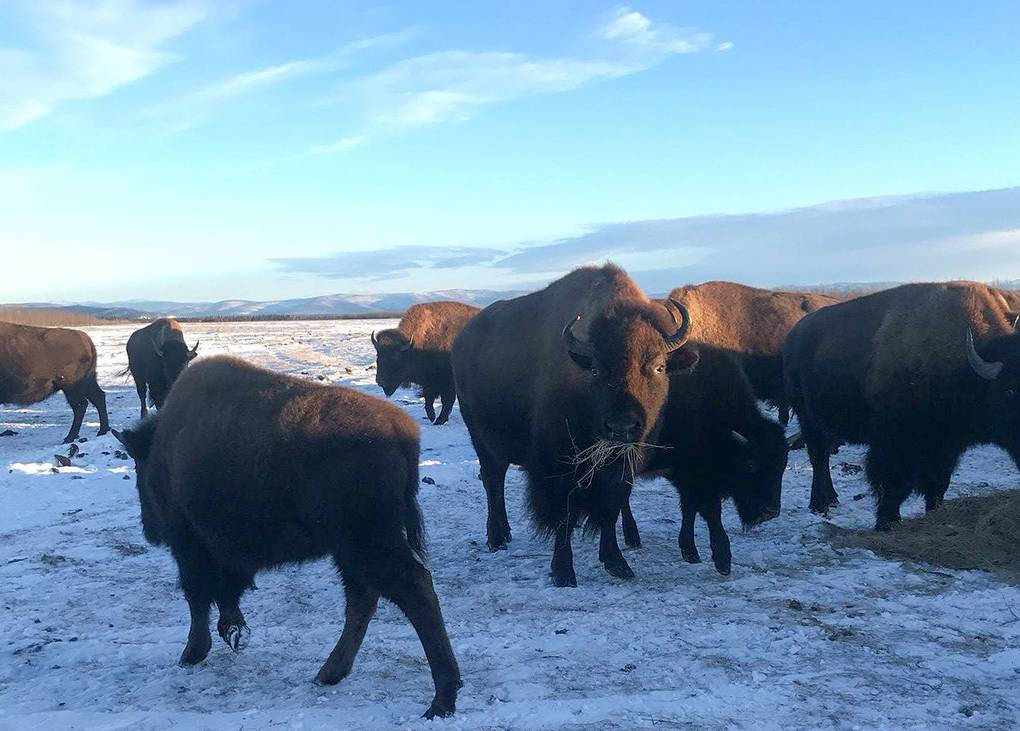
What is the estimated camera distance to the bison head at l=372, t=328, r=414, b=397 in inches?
713

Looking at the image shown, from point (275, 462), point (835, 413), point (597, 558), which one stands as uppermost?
point (275, 462)

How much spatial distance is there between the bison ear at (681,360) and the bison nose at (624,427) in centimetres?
81

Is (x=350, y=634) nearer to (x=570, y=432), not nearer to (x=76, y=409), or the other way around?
(x=570, y=432)

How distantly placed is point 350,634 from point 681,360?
3439mm

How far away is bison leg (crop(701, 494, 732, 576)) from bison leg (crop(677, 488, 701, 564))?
11 centimetres

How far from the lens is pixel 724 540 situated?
6.71 metres

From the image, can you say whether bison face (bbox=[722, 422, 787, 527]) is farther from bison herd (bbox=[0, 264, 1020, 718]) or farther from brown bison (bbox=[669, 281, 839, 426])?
brown bison (bbox=[669, 281, 839, 426])

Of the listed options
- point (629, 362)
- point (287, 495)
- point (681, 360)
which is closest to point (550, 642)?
point (287, 495)

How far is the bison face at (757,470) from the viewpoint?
713 cm

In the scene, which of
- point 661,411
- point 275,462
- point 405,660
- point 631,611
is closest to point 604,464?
point 661,411

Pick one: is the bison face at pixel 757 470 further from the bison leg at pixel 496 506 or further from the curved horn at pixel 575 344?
the bison leg at pixel 496 506

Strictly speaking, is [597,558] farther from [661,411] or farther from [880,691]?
[880,691]

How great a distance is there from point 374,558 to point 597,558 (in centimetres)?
339

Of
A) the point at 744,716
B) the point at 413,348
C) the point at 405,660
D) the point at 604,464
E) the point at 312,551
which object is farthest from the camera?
the point at 413,348
